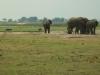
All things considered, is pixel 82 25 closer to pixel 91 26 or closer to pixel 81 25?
pixel 81 25

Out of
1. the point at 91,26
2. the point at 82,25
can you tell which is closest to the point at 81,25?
the point at 82,25

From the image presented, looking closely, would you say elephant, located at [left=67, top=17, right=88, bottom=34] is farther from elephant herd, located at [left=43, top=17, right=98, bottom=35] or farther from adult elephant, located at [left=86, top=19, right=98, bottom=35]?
adult elephant, located at [left=86, top=19, right=98, bottom=35]

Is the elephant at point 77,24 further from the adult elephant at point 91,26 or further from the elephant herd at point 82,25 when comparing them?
the adult elephant at point 91,26

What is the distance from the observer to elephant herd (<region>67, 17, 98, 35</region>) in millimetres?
39744

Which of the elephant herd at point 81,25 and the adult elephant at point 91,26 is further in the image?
the elephant herd at point 81,25

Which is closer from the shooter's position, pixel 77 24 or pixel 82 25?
pixel 82 25

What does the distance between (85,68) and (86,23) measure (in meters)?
27.3

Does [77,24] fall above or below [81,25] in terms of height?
above

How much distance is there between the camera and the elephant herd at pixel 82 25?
39.7 metres

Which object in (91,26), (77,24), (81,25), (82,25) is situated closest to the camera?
(91,26)

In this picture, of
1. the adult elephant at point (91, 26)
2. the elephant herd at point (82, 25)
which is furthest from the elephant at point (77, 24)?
the adult elephant at point (91, 26)

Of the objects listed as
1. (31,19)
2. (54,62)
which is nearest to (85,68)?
(54,62)

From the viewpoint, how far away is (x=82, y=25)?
41.4 metres

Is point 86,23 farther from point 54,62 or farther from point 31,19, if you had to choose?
Result: point 31,19
